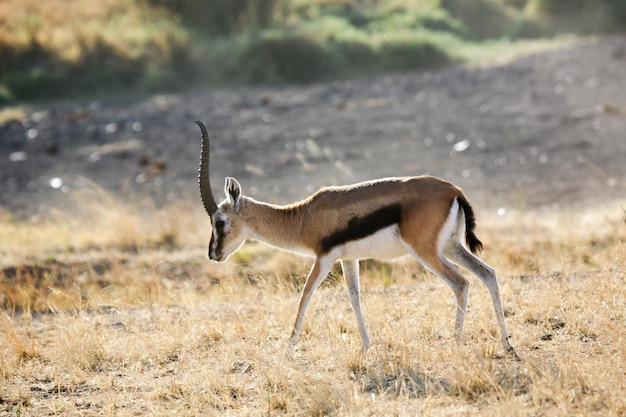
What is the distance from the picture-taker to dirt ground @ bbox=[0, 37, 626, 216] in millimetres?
15308

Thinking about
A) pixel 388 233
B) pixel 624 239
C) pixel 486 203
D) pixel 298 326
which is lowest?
pixel 486 203

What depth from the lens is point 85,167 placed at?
17.6 metres

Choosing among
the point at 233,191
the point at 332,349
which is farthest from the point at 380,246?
the point at 233,191

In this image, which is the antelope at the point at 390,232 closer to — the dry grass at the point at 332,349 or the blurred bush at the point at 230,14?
the dry grass at the point at 332,349

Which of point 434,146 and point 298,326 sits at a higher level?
point 298,326

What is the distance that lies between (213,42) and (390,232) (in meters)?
20.9

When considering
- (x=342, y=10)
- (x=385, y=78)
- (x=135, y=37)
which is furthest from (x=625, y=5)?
(x=135, y=37)

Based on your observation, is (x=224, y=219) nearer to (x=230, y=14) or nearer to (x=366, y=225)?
(x=366, y=225)

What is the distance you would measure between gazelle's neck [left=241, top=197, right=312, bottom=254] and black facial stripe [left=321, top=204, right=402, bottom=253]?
43 cm

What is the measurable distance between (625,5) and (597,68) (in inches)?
409

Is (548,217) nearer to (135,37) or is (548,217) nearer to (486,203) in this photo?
(486,203)

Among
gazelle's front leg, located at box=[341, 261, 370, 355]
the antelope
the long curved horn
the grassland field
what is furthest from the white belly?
the long curved horn

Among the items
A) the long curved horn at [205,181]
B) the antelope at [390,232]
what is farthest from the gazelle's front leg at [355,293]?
the long curved horn at [205,181]

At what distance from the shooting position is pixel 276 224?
24.5 ft
